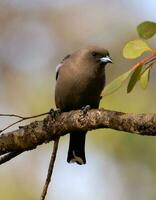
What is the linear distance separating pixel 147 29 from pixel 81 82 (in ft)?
5.94

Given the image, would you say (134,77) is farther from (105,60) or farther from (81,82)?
(105,60)

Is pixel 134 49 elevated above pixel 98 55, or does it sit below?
below

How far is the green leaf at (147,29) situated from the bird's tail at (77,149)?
219 centimetres

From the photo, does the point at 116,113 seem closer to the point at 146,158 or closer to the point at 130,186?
the point at 146,158

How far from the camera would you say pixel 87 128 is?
3771mm

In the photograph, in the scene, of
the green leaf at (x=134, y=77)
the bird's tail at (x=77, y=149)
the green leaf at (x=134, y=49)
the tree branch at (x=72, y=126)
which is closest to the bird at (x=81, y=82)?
the bird's tail at (x=77, y=149)

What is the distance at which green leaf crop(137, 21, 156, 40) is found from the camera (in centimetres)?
325

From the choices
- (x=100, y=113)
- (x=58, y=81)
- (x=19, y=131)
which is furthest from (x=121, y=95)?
(x=100, y=113)

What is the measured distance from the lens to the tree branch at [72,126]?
10.9ft

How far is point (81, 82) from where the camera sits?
199 inches

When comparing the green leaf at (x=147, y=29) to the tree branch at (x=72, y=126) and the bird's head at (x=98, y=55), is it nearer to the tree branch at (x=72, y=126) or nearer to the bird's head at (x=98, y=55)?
the tree branch at (x=72, y=126)

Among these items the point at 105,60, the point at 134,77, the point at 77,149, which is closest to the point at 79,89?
the point at 105,60

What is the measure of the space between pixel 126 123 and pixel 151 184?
4.92 meters

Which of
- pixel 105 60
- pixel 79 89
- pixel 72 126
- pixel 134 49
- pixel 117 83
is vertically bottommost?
pixel 72 126
